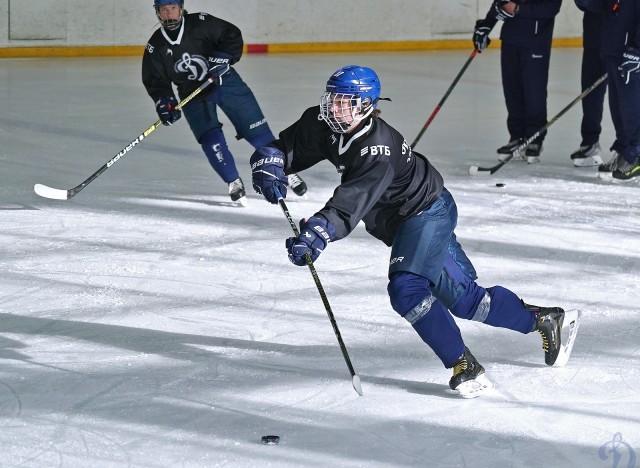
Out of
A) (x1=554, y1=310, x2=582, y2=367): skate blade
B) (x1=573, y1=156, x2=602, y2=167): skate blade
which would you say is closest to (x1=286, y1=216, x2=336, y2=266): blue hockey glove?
(x1=554, y1=310, x2=582, y2=367): skate blade

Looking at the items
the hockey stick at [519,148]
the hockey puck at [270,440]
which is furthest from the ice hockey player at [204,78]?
the hockey puck at [270,440]

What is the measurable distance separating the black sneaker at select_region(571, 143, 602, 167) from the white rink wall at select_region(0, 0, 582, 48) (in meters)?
5.60

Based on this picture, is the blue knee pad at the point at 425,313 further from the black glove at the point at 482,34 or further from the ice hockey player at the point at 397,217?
the black glove at the point at 482,34

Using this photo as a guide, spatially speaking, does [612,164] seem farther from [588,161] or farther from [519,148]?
[519,148]

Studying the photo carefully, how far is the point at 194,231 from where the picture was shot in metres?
4.60

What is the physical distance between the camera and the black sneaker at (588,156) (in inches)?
233

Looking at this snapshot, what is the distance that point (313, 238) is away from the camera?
8.78 ft

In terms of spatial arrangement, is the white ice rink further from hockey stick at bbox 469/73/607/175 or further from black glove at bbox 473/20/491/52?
black glove at bbox 473/20/491/52

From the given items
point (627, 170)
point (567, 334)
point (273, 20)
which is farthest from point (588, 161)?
point (273, 20)

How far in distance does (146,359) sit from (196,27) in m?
2.15

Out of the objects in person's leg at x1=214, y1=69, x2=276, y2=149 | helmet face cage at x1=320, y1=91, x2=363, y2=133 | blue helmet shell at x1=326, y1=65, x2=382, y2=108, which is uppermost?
blue helmet shell at x1=326, y1=65, x2=382, y2=108

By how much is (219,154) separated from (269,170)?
200cm

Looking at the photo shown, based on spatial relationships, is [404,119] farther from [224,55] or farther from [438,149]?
[224,55]

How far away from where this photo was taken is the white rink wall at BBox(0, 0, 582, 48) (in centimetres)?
1023
